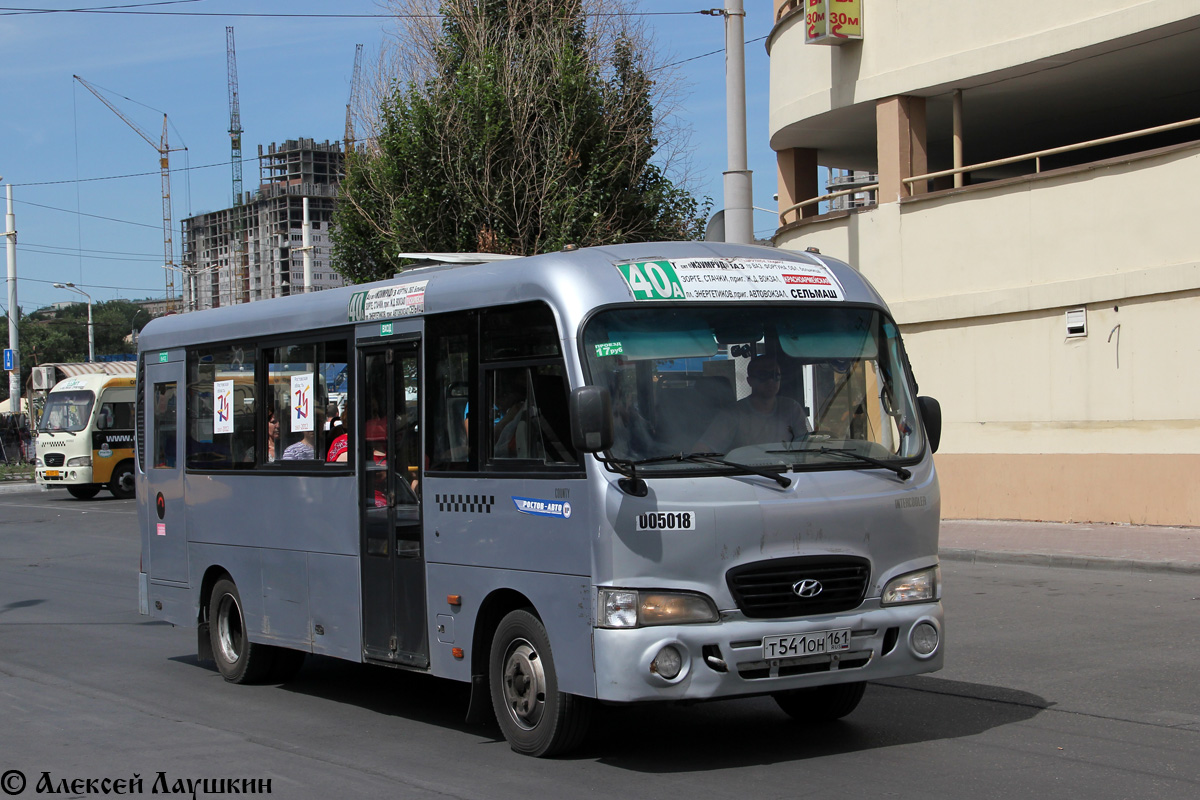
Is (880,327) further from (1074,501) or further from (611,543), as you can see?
(1074,501)

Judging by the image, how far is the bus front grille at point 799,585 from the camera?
6.42 meters

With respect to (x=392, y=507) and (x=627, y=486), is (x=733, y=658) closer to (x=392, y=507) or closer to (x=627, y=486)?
(x=627, y=486)

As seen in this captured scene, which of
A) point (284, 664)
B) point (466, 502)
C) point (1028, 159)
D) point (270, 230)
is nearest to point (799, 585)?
point (466, 502)

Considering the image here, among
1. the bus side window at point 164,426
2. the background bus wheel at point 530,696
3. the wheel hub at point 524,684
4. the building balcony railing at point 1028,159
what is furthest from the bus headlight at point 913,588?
the building balcony railing at point 1028,159

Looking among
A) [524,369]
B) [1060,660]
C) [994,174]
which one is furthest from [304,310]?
[994,174]

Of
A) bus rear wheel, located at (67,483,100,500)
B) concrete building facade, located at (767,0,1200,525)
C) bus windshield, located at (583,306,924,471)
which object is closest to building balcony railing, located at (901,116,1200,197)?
concrete building facade, located at (767,0,1200,525)

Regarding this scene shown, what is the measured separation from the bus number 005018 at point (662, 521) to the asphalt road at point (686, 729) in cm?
123

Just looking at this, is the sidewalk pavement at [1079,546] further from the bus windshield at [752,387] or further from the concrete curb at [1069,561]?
the bus windshield at [752,387]

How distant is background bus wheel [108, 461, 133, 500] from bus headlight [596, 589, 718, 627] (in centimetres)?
3016

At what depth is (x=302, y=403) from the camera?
914 cm

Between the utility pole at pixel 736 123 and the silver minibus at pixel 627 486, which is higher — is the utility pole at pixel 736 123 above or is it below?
above

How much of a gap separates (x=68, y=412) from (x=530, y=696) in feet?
101

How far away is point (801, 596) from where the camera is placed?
6.53 metres

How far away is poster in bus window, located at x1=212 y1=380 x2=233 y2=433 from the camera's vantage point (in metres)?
10.0
